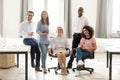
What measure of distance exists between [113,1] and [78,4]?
1.12 metres

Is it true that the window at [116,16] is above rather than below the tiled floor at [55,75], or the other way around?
above

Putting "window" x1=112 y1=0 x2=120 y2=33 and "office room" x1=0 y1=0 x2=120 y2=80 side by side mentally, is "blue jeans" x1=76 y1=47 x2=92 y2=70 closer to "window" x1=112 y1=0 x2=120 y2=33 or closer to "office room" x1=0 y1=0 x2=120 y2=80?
"office room" x1=0 y1=0 x2=120 y2=80

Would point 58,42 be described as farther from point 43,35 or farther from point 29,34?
point 29,34

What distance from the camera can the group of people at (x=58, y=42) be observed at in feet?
20.3

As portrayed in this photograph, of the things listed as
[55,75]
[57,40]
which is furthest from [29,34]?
[55,75]

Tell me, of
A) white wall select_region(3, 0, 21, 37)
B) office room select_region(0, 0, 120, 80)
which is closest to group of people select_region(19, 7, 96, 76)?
office room select_region(0, 0, 120, 80)

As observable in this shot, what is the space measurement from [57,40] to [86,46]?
0.68 m

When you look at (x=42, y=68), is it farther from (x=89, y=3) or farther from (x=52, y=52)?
(x=89, y=3)

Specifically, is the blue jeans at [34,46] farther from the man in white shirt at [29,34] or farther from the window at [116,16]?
the window at [116,16]

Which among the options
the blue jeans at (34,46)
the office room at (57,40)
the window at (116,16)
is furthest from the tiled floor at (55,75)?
the window at (116,16)

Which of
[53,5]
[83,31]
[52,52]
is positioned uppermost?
[53,5]

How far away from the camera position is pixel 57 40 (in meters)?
6.48

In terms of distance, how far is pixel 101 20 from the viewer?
9.12 m

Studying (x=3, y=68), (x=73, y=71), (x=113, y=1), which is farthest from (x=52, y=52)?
(x=113, y=1)
